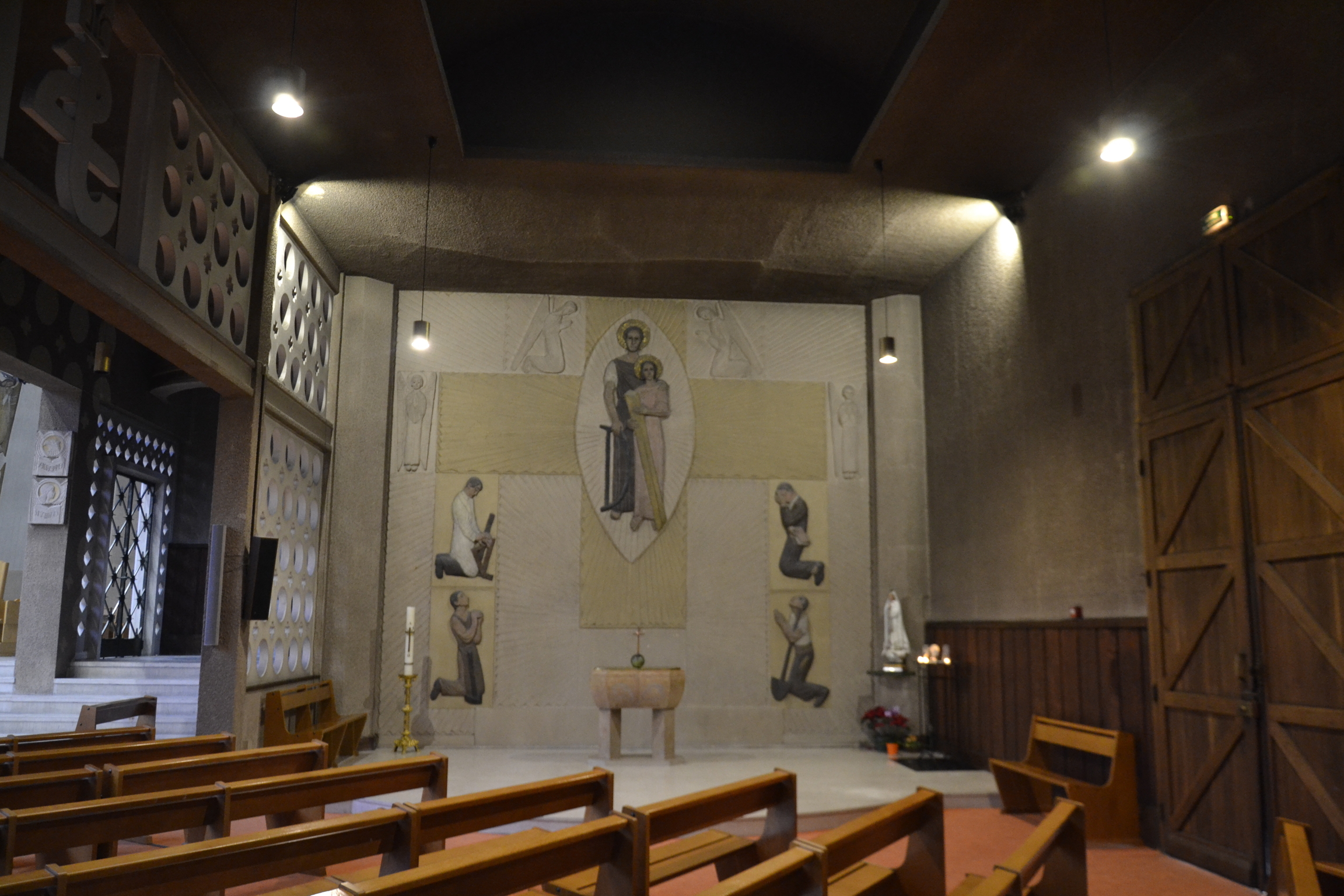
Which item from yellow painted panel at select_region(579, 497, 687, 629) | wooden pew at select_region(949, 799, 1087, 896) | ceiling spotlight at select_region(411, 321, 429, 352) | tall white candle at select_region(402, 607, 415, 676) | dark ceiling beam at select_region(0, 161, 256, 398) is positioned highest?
ceiling spotlight at select_region(411, 321, 429, 352)

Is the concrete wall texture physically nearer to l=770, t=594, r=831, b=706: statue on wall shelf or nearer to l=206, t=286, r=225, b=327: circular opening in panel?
l=770, t=594, r=831, b=706: statue on wall shelf

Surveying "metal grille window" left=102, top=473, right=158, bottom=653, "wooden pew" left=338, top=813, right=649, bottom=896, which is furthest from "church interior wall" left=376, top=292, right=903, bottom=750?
"wooden pew" left=338, top=813, right=649, bottom=896

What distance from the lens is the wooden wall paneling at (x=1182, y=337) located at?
5754 mm

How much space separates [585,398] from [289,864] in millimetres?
8145

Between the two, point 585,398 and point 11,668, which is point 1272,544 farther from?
point 11,668

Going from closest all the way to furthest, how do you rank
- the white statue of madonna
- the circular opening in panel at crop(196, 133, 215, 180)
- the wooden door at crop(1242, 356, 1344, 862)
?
1. the wooden door at crop(1242, 356, 1344, 862)
2. the circular opening in panel at crop(196, 133, 215, 180)
3. the white statue of madonna

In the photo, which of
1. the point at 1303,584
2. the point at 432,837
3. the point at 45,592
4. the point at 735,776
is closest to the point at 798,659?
the point at 735,776

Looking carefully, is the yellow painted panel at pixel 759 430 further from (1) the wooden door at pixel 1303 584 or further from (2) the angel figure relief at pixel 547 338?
(1) the wooden door at pixel 1303 584

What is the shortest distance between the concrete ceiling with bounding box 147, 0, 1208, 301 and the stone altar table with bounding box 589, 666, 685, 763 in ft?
13.5

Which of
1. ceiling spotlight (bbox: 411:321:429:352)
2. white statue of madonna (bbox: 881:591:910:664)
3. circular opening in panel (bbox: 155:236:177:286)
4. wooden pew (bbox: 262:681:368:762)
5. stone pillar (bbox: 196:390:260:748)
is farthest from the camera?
white statue of madonna (bbox: 881:591:910:664)

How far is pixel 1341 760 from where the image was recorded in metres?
4.69

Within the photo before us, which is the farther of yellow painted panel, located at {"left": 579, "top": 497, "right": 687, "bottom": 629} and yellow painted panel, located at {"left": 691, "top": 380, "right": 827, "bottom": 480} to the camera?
yellow painted panel, located at {"left": 691, "top": 380, "right": 827, "bottom": 480}

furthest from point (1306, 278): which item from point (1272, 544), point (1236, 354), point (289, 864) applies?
point (289, 864)

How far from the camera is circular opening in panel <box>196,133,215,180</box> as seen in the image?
21.5 ft
